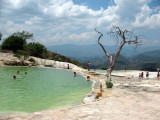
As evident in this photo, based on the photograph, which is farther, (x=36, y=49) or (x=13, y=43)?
(x=36, y=49)

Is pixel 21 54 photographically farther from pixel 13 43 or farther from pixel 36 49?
pixel 13 43

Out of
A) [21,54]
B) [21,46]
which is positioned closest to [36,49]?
[21,46]

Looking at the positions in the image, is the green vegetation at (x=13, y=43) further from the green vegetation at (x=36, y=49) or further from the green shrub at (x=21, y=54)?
the green shrub at (x=21, y=54)

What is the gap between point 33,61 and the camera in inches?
2391

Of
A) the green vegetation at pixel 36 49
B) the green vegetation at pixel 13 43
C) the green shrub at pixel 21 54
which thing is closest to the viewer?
the green shrub at pixel 21 54

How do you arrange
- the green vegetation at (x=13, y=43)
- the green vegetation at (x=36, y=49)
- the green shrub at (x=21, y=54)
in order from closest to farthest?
the green shrub at (x=21, y=54), the green vegetation at (x=13, y=43), the green vegetation at (x=36, y=49)

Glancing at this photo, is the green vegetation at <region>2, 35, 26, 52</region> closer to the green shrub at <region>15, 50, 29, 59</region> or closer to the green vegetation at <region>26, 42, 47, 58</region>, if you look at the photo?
the green vegetation at <region>26, 42, 47, 58</region>

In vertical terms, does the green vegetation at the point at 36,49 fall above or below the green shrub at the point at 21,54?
above

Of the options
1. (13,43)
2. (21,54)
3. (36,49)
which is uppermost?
(13,43)

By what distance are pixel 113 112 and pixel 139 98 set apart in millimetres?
5242

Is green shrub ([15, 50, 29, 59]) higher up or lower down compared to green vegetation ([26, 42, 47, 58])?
lower down

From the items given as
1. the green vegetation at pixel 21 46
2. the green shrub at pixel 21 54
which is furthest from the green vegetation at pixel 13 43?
the green shrub at pixel 21 54

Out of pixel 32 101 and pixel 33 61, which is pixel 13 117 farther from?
pixel 33 61

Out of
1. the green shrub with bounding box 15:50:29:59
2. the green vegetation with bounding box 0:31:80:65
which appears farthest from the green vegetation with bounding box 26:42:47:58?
the green shrub with bounding box 15:50:29:59
